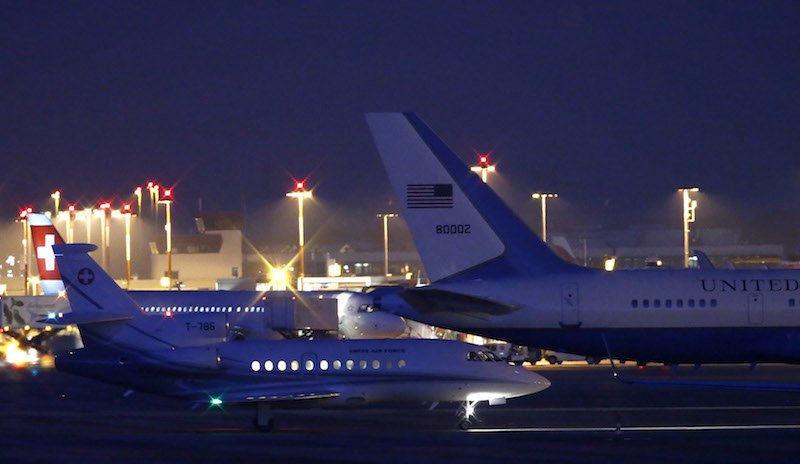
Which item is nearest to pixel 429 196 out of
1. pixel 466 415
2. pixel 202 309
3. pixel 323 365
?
pixel 323 365

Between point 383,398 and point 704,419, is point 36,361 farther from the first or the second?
point 704,419

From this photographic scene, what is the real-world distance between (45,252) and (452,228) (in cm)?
5239

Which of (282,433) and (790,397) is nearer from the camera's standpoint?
(282,433)

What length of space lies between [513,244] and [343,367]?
7.10 m

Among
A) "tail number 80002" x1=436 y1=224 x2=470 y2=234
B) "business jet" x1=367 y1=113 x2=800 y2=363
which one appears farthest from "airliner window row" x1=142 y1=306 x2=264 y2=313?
"tail number 80002" x1=436 y1=224 x2=470 y2=234

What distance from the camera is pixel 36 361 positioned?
6259 cm

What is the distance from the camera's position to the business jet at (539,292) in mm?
33625

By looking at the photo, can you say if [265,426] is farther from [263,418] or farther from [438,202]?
[438,202]

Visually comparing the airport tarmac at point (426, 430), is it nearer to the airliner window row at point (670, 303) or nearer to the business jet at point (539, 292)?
the business jet at point (539, 292)

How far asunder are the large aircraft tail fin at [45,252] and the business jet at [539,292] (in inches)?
1920

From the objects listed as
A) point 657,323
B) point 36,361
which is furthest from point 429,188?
point 36,361

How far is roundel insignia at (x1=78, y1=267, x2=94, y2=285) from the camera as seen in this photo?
37094 millimetres

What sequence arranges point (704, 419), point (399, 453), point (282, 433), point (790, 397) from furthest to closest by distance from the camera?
1. point (790, 397)
2. point (704, 419)
3. point (282, 433)
4. point (399, 453)

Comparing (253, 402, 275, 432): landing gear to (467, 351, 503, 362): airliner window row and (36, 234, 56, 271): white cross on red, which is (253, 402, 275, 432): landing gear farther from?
(36, 234, 56, 271): white cross on red
